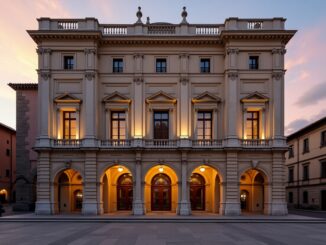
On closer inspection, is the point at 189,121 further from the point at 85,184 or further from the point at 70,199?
the point at 70,199

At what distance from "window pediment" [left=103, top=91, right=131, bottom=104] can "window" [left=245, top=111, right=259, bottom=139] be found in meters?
12.2

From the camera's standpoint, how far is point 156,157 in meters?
33.5

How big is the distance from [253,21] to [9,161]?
160ft

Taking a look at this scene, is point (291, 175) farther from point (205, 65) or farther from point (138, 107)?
point (138, 107)

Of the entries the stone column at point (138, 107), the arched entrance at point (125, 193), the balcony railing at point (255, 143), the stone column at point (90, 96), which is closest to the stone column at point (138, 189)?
the stone column at point (138, 107)

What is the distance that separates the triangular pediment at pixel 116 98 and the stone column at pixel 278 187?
1555 cm

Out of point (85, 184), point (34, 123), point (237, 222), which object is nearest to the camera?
point (237, 222)

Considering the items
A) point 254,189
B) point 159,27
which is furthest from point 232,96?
point 254,189

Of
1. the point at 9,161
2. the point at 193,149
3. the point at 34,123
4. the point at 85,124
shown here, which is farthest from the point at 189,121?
the point at 9,161

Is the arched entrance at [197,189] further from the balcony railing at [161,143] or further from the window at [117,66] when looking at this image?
the window at [117,66]

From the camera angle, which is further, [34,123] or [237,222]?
[34,123]

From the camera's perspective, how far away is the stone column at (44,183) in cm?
3259

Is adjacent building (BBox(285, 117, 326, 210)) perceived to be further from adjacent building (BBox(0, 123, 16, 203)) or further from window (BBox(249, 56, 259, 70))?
adjacent building (BBox(0, 123, 16, 203))

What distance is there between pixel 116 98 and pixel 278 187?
18.0m
